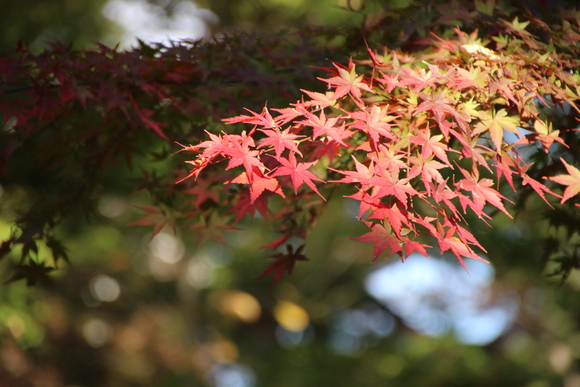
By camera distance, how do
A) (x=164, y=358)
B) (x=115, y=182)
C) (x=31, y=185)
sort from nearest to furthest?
(x=31, y=185) < (x=115, y=182) < (x=164, y=358)

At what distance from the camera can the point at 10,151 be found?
1445mm

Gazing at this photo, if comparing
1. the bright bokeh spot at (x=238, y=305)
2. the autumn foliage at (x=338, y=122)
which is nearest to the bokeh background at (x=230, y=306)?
the bright bokeh spot at (x=238, y=305)

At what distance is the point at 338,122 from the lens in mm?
1192

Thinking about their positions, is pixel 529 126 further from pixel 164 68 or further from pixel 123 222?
pixel 123 222

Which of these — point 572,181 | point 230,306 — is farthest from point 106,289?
point 572,181

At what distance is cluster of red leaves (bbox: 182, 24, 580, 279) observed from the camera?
966 millimetres

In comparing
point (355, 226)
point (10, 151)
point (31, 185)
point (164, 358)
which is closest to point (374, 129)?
point (10, 151)

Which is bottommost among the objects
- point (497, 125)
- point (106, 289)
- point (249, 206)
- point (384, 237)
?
point (384, 237)

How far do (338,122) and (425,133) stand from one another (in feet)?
0.85

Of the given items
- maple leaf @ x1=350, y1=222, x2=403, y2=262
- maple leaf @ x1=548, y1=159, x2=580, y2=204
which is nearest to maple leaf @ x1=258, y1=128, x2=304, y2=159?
maple leaf @ x1=350, y1=222, x2=403, y2=262

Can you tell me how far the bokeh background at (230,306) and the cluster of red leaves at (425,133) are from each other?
3.44 meters

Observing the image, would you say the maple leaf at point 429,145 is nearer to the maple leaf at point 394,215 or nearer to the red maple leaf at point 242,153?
the maple leaf at point 394,215

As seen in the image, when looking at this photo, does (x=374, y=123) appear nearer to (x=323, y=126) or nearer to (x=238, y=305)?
(x=323, y=126)

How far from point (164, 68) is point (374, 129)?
28.4 inches
